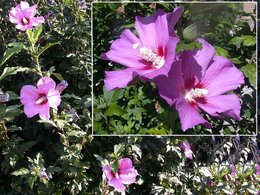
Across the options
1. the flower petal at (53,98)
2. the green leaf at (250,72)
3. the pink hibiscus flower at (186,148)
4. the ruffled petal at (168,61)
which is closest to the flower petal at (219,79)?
the ruffled petal at (168,61)

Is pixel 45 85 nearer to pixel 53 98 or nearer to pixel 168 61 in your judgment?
pixel 53 98

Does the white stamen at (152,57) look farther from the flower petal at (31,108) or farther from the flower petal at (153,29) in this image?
the flower petal at (31,108)

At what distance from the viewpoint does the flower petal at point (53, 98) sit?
173 centimetres

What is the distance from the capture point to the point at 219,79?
4.32ft

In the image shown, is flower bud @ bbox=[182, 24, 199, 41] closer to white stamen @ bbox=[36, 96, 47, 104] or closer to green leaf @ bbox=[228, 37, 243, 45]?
green leaf @ bbox=[228, 37, 243, 45]

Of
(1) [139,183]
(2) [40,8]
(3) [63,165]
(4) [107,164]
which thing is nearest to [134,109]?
(4) [107,164]

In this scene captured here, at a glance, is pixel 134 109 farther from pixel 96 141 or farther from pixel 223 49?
pixel 96 141

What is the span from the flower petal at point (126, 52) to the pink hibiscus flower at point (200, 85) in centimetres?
8

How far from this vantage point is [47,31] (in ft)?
7.75

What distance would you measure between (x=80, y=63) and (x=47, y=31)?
25 cm

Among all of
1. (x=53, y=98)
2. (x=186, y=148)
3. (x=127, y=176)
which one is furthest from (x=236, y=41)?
(x=186, y=148)

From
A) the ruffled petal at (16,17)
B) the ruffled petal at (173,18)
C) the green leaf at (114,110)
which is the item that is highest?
the ruffled petal at (173,18)

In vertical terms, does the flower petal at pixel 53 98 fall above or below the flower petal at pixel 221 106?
below

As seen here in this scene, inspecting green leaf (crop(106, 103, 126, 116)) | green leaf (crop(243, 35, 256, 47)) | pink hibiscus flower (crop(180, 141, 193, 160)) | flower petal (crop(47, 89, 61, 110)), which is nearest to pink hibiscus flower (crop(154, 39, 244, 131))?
green leaf (crop(106, 103, 126, 116))
